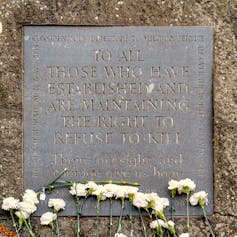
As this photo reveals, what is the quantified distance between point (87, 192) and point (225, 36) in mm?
1261

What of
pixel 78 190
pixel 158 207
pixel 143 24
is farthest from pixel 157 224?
pixel 143 24

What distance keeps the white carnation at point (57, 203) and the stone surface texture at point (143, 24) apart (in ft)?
0.32

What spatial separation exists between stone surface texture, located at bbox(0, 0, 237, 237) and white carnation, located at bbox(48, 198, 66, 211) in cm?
10

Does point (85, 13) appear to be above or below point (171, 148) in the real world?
above

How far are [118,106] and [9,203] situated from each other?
0.86 meters

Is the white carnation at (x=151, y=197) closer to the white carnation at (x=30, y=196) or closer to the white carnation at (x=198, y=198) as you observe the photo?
the white carnation at (x=198, y=198)

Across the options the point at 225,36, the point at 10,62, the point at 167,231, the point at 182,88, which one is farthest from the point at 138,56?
the point at 167,231

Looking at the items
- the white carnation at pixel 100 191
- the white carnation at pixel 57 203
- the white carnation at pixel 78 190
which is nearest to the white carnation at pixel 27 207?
the white carnation at pixel 57 203

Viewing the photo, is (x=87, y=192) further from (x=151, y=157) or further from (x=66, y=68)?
(x=66, y=68)

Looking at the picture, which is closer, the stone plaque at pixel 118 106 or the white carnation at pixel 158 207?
the white carnation at pixel 158 207

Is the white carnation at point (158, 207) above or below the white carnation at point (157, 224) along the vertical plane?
above

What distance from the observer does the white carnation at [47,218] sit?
327cm

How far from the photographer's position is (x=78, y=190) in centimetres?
329

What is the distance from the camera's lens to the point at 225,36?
11.2ft
